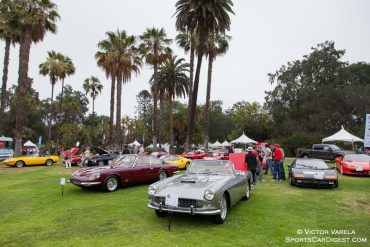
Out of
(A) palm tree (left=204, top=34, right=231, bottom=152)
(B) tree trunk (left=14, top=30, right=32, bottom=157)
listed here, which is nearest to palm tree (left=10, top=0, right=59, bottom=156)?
(B) tree trunk (left=14, top=30, right=32, bottom=157)

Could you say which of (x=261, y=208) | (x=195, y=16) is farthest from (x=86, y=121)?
(x=261, y=208)

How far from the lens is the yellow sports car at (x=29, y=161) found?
21438 millimetres

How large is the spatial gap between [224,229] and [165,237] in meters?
1.34

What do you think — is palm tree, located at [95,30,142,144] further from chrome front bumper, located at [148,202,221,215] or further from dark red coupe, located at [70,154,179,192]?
chrome front bumper, located at [148,202,221,215]

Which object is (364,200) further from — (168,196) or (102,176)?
(102,176)

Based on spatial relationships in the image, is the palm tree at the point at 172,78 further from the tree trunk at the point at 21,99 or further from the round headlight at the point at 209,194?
the round headlight at the point at 209,194

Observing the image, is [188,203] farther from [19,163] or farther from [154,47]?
[154,47]

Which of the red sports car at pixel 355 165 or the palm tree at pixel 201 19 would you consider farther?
the palm tree at pixel 201 19

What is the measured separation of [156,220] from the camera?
7332mm

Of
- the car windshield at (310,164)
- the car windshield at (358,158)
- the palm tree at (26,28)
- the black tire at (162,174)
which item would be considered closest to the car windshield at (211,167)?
the black tire at (162,174)

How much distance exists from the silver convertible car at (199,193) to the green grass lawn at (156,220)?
39 centimetres

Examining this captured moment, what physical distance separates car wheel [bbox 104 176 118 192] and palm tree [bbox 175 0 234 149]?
15970mm

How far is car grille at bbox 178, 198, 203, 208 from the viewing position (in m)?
6.64

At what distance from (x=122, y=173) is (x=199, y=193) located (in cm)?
560
